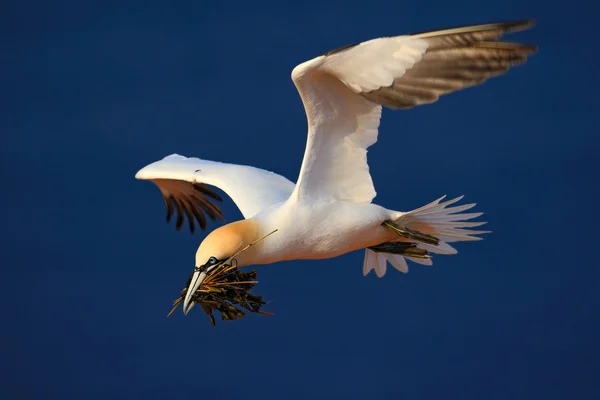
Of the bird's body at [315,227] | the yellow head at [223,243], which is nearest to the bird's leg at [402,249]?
the bird's body at [315,227]

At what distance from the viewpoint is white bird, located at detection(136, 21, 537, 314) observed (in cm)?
477

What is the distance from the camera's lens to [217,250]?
17.0 feet

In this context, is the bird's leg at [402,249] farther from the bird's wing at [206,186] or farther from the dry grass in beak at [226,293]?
the dry grass in beak at [226,293]

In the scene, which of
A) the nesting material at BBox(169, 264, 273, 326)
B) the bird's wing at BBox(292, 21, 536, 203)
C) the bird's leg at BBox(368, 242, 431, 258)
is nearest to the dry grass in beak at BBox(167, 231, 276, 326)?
the nesting material at BBox(169, 264, 273, 326)

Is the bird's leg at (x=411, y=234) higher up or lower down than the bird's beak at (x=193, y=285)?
higher up

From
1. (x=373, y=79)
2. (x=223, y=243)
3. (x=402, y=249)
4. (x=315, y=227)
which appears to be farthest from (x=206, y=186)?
(x=373, y=79)

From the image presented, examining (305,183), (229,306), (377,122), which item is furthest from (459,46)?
(229,306)

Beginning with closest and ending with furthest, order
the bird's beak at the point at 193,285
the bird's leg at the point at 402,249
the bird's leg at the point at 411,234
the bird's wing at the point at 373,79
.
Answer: the bird's wing at the point at 373,79
the bird's beak at the point at 193,285
the bird's leg at the point at 411,234
the bird's leg at the point at 402,249

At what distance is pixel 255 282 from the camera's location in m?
5.08

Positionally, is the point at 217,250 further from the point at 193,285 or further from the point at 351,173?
the point at 351,173

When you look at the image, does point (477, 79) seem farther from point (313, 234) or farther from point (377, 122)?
point (313, 234)

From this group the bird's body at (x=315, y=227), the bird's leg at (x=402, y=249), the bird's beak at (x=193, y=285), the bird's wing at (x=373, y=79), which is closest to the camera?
the bird's wing at (x=373, y=79)

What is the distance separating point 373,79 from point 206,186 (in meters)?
2.63

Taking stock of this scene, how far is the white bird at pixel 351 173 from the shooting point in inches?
188
